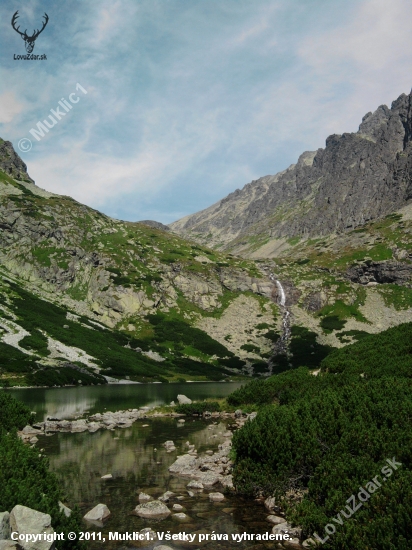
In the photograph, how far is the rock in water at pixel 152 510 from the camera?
1294cm

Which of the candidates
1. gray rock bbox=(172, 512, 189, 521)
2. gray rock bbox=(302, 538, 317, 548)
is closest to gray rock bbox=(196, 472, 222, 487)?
gray rock bbox=(172, 512, 189, 521)

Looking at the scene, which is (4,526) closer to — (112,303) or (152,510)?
(152,510)

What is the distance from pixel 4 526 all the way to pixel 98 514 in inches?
222

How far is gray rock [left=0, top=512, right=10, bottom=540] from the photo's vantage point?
7.73 meters

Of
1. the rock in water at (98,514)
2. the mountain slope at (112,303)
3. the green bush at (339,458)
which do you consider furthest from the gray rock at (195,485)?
Result: the mountain slope at (112,303)

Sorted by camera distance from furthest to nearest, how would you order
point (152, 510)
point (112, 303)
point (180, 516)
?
point (112, 303)
point (152, 510)
point (180, 516)

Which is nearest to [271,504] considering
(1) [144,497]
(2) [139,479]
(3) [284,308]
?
(1) [144,497]

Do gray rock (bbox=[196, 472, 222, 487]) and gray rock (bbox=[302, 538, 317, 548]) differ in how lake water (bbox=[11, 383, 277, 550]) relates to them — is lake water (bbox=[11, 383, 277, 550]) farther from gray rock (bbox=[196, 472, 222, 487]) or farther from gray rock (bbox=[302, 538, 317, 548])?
gray rock (bbox=[302, 538, 317, 548])

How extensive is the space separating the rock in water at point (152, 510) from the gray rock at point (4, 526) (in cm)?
600

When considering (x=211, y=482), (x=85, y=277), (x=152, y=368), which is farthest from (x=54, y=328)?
(x=211, y=482)

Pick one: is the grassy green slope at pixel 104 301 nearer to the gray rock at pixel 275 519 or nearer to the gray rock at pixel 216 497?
the gray rock at pixel 216 497

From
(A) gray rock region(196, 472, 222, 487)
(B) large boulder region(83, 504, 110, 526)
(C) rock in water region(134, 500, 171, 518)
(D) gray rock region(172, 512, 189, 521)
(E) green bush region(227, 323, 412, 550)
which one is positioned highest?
(E) green bush region(227, 323, 412, 550)

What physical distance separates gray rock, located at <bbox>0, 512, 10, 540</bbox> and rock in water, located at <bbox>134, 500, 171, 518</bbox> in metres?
6.00

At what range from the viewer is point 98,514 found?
12.7 m
